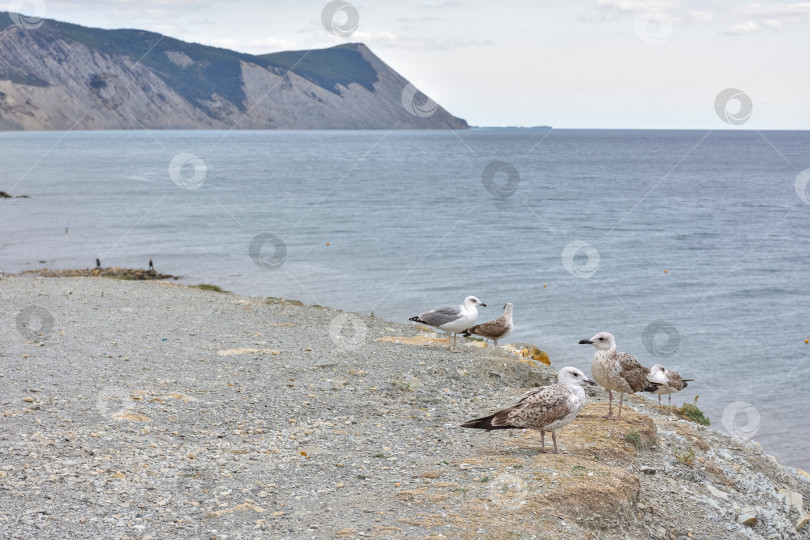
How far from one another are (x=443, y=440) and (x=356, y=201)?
2818 inches

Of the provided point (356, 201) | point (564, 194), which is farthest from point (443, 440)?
point (564, 194)

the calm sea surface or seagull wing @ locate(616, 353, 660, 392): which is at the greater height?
the calm sea surface

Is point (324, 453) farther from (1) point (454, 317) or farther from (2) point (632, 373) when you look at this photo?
(1) point (454, 317)

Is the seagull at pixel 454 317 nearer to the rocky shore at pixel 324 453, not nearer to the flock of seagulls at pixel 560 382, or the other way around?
the flock of seagulls at pixel 560 382

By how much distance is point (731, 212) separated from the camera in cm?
7769

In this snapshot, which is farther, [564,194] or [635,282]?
[564,194]

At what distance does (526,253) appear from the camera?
52469 millimetres

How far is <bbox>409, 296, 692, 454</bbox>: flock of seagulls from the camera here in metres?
10.8

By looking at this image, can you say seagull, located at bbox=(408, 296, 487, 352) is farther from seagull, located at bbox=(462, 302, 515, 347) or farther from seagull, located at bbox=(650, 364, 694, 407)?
seagull, located at bbox=(650, 364, 694, 407)

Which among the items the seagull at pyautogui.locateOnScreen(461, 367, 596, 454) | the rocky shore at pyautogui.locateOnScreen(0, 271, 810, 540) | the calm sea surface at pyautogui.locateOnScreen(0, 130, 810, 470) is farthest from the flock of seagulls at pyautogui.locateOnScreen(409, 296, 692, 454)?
the calm sea surface at pyautogui.locateOnScreen(0, 130, 810, 470)

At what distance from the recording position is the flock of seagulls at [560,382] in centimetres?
1079

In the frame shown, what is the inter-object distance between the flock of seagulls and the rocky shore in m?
0.55

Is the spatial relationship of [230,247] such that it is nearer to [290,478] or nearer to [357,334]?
[357,334]

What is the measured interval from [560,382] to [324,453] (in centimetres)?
382
